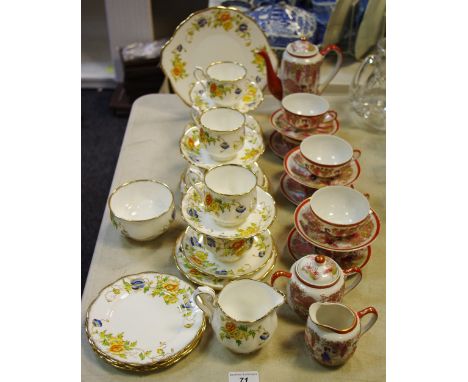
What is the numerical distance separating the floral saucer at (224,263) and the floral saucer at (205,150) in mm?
156

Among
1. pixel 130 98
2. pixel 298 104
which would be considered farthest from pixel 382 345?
pixel 130 98

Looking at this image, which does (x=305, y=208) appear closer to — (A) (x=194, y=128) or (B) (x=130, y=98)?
(A) (x=194, y=128)

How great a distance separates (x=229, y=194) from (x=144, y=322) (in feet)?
0.90

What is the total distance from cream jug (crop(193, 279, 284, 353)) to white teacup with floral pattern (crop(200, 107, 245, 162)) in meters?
0.33

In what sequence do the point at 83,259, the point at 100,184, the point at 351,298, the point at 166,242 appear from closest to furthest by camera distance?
1. the point at 351,298
2. the point at 166,242
3. the point at 83,259
4. the point at 100,184

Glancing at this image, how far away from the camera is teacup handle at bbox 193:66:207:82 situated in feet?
4.80

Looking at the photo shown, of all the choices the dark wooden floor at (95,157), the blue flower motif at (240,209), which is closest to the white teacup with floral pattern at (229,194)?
the blue flower motif at (240,209)

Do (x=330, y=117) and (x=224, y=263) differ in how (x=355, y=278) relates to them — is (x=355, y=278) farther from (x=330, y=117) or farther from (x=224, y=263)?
(x=330, y=117)

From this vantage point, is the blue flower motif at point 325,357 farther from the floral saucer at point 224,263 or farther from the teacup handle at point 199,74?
the teacup handle at point 199,74

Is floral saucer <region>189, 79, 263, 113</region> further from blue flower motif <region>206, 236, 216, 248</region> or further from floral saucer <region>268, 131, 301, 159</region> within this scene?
blue flower motif <region>206, 236, 216, 248</region>

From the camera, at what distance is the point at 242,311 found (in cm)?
97

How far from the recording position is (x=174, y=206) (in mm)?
1192

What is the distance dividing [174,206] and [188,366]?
1.22 feet

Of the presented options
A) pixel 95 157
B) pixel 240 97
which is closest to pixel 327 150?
pixel 240 97
